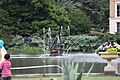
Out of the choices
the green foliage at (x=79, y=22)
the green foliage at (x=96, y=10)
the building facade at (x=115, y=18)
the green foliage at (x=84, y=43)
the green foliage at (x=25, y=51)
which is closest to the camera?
the green foliage at (x=25, y=51)

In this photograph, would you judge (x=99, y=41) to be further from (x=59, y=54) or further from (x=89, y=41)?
(x=59, y=54)

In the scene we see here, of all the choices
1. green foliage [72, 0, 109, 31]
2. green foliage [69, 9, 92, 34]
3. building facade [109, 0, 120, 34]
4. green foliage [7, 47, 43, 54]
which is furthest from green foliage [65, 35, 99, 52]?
green foliage [72, 0, 109, 31]

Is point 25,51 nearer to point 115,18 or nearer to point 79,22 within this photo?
point 115,18

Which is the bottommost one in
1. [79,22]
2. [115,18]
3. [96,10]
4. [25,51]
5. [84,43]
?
[25,51]

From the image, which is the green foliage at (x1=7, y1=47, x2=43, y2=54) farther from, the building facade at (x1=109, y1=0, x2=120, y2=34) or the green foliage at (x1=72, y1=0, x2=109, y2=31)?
the green foliage at (x1=72, y1=0, x2=109, y2=31)

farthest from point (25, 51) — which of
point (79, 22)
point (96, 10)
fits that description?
point (96, 10)

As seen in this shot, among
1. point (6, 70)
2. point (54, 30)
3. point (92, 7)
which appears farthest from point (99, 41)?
point (6, 70)

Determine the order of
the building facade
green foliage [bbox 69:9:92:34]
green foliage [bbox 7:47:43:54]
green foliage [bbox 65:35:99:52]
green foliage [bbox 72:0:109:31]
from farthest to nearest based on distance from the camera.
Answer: green foliage [bbox 72:0:109:31]
green foliage [bbox 69:9:92:34]
the building facade
green foliage [bbox 65:35:99:52]
green foliage [bbox 7:47:43:54]

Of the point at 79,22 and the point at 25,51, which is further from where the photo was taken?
the point at 79,22

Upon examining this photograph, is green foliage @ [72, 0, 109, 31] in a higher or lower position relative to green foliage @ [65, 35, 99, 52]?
higher

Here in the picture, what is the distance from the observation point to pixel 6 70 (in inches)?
447

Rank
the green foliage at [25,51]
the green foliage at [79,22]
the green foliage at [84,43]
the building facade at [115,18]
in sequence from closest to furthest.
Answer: the green foliage at [25,51] → the green foliage at [84,43] → the building facade at [115,18] → the green foliage at [79,22]

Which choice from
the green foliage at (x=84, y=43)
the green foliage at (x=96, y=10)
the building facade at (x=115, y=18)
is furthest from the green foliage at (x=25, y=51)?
the green foliage at (x=96, y=10)

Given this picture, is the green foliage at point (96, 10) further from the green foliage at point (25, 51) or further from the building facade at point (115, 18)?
the green foliage at point (25, 51)
